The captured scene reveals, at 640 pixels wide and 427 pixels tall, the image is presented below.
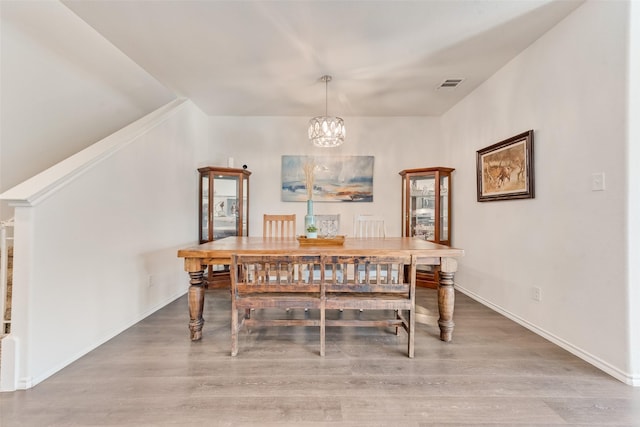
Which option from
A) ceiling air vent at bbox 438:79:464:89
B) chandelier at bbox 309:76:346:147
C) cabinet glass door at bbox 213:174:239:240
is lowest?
cabinet glass door at bbox 213:174:239:240

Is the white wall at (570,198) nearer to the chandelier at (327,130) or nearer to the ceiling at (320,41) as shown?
the ceiling at (320,41)

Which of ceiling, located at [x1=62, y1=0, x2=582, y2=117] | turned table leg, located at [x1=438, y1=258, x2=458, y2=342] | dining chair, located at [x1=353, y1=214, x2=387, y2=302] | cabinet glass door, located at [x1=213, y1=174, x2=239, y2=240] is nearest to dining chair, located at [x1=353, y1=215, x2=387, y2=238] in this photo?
dining chair, located at [x1=353, y1=214, x2=387, y2=302]

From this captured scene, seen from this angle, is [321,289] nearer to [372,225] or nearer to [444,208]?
[372,225]

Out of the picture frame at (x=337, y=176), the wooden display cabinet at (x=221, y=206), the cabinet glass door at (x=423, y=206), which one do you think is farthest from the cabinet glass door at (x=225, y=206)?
the cabinet glass door at (x=423, y=206)

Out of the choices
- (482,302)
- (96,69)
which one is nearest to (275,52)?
(96,69)

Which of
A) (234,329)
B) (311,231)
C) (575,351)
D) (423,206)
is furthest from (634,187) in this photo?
(234,329)

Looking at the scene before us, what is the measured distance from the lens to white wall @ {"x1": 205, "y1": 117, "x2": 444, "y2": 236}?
4.37 meters

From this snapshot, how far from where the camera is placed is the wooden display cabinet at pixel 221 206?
3.87 m

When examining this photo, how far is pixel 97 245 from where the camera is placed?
7.10 feet

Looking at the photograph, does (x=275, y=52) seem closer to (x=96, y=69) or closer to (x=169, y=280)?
(x=96, y=69)

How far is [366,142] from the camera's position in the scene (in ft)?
14.4

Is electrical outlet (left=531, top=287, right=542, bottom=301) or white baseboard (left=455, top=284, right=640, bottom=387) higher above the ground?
electrical outlet (left=531, top=287, right=542, bottom=301)

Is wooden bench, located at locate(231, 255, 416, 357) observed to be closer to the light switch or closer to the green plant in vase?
Result: the green plant in vase

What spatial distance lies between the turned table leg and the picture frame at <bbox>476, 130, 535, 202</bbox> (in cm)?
108
